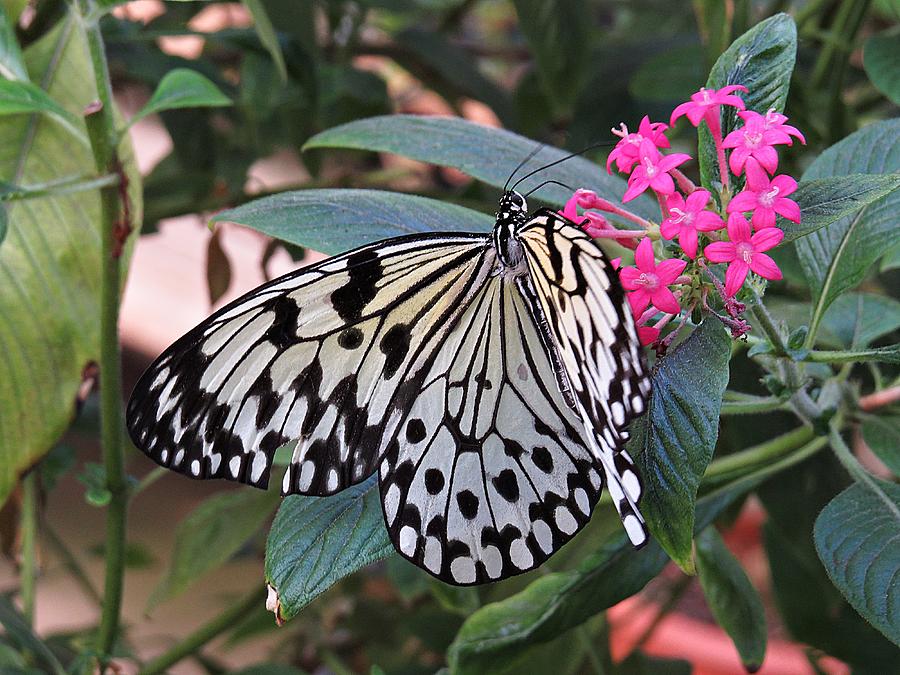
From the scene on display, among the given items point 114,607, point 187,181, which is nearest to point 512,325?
point 114,607

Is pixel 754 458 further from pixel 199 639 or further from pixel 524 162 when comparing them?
→ pixel 199 639

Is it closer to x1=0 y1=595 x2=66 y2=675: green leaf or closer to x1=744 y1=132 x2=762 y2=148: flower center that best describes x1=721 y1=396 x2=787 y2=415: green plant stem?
x1=744 y1=132 x2=762 y2=148: flower center

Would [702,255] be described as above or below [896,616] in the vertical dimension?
above

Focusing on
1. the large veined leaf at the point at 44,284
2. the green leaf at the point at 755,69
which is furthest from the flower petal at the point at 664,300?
the large veined leaf at the point at 44,284

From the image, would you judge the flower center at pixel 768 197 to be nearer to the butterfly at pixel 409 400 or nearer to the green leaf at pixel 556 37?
the butterfly at pixel 409 400

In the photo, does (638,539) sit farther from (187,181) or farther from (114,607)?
(187,181)

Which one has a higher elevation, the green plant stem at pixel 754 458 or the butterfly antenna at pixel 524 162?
the butterfly antenna at pixel 524 162
